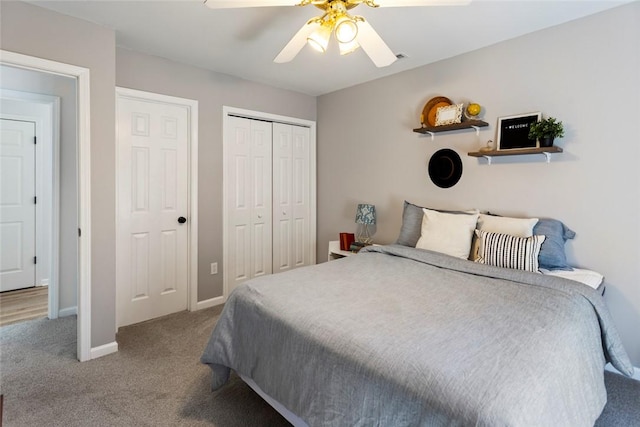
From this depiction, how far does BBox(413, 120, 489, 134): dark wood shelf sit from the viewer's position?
274 cm

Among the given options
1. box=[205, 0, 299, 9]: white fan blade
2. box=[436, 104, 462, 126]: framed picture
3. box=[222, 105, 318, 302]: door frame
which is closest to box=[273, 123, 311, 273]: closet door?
box=[222, 105, 318, 302]: door frame

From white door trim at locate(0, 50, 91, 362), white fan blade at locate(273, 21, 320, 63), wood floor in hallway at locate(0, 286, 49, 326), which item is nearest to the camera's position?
white fan blade at locate(273, 21, 320, 63)

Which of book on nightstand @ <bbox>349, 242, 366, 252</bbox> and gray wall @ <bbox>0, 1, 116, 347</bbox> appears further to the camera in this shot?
book on nightstand @ <bbox>349, 242, 366, 252</bbox>

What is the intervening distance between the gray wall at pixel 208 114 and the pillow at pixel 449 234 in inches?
79.0

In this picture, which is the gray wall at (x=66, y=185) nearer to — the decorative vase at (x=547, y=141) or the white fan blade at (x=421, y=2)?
the white fan blade at (x=421, y=2)

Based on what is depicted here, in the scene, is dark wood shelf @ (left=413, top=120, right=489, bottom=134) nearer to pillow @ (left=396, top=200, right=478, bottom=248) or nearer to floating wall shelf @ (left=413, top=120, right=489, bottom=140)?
floating wall shelf @ (left=413, top=120, right=489, bottom=140)

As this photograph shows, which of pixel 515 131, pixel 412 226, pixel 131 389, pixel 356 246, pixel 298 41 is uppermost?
pixel 298 41

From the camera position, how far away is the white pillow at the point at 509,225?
7.59 ft

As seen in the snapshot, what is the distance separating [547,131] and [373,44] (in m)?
1.41

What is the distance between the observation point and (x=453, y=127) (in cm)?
285

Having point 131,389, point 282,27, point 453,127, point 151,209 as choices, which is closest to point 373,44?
point 282,27

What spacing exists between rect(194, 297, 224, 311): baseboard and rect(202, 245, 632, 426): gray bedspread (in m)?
1.54

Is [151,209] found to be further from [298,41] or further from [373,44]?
[373,44]

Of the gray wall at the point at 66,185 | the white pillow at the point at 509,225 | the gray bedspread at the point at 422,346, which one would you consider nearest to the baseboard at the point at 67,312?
the gray wall at the point at 66,185
